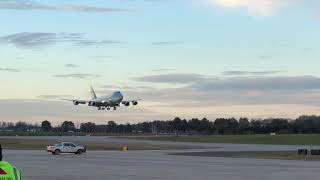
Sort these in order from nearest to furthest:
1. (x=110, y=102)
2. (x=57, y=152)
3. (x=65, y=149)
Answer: (x=57, y=152)
(x=65, y=149)
(x=110, y=102)

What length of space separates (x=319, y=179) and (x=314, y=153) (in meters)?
33.6

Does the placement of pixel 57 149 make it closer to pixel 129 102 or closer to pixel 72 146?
pixel 72 146

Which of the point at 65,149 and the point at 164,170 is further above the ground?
the point at 65,149

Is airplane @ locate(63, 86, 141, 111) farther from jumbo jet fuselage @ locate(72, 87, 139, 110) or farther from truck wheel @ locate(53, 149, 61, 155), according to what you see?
truck wheel @ locate(53, 149, 61, 155)

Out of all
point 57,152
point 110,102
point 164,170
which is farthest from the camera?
point 110,102

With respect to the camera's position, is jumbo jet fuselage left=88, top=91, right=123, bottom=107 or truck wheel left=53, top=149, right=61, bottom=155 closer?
truck wheel left=53, top=149, right=61, bottom=155

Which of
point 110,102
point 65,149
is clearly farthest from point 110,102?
point 65,149

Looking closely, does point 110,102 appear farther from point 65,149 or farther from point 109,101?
point 65,149

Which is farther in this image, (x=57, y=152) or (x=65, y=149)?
(x=65, y=149)

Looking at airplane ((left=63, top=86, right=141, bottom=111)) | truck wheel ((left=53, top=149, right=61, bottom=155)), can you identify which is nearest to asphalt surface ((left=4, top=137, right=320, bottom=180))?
truck wheel ((left=53, top=149, right=61, bottom=155))

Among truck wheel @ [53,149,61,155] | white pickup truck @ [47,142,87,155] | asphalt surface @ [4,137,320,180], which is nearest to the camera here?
asphalt surface @ [4,137,320,180]

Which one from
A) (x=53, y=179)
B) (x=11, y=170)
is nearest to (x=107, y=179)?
(x=53, y=179)

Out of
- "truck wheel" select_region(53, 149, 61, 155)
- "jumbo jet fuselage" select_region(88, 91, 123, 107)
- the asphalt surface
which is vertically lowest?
the asphalt surface

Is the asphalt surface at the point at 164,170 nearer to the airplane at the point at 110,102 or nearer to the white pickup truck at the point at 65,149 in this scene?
the white pickup truck at the point at 65,149
